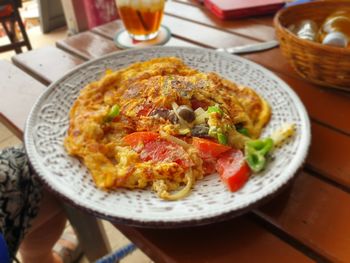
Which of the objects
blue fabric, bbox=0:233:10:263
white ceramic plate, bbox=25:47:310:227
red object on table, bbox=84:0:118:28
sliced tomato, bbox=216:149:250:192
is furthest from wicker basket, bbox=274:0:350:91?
red object on table, bbox=84:0:118:28

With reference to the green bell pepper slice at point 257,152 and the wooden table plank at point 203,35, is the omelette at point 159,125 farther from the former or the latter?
the wooden table plank at point 203,35

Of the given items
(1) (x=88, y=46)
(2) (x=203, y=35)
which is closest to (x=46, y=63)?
(1) (x=88, y=46)

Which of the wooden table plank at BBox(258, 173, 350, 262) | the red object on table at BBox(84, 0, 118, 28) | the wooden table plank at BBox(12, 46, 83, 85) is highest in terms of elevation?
the wooden table plank at BBox(12, 46, 83, 85)

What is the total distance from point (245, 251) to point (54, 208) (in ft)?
2.07

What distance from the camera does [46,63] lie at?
127cm

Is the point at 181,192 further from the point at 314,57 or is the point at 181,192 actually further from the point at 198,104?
the point at 314,57

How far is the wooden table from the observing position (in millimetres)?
636

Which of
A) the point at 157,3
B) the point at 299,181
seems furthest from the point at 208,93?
the point at 157,3

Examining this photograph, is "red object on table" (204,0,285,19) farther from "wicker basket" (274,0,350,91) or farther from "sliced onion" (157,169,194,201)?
"sliced onion" (157,169,194,201)

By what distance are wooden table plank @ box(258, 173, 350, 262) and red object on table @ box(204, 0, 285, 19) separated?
933 millimetres

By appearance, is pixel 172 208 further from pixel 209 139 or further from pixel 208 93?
pixel 208 93

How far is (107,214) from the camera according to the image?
2.01 feet

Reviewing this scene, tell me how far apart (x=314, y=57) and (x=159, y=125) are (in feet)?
1.48

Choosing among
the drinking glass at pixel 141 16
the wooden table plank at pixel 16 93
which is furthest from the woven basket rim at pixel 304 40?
the wooden table plank at pixel 16 93
